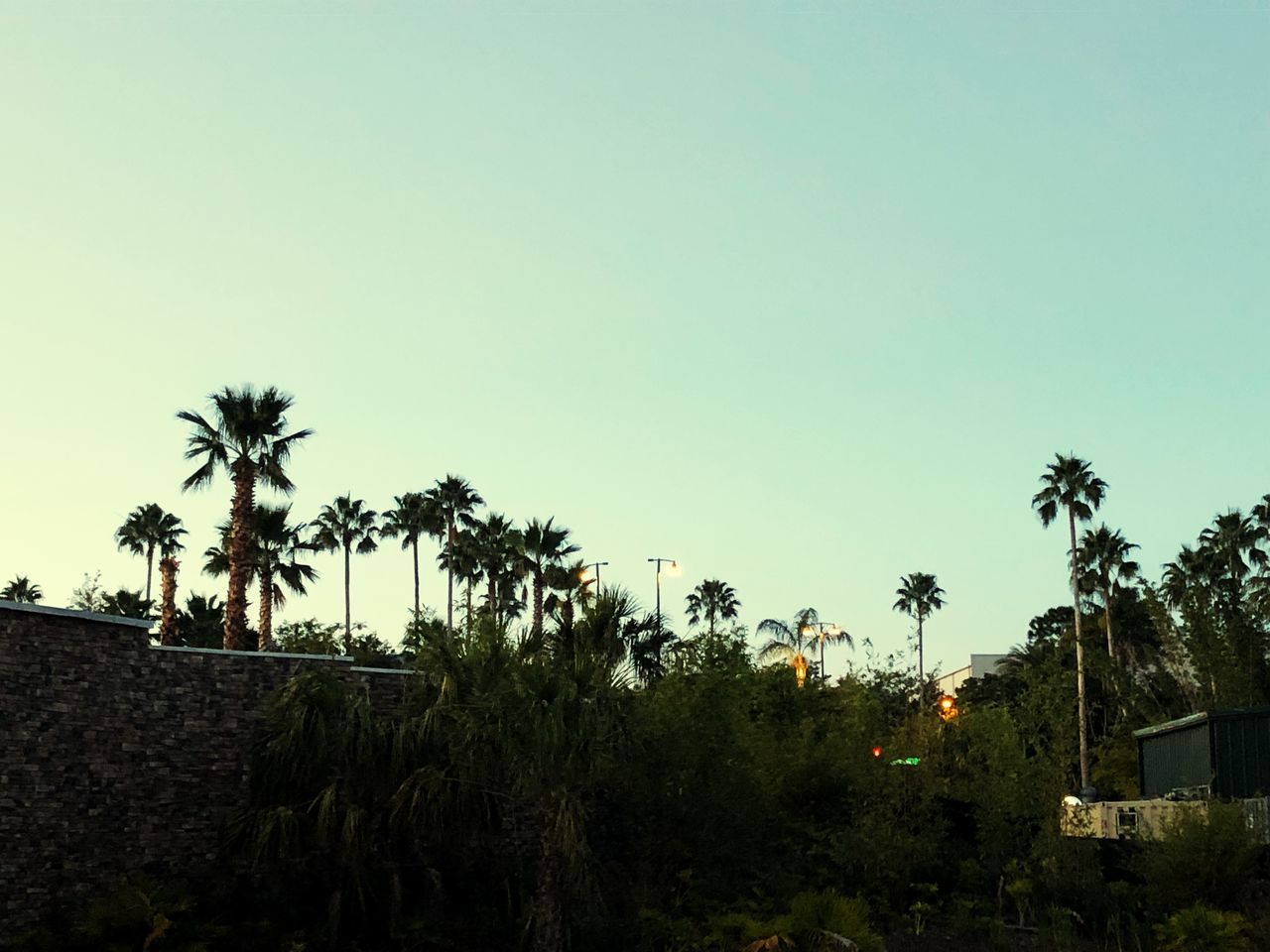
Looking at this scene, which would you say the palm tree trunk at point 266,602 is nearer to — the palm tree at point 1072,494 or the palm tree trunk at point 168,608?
the palm tree trunk at point 168,608

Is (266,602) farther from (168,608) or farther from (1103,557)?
(1103,557)

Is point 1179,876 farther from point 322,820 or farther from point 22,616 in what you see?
point 22,616

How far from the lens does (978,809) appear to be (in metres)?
31.7

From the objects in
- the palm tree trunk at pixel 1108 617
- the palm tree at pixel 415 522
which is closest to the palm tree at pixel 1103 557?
the palm tree trunk at pixel 1108 617

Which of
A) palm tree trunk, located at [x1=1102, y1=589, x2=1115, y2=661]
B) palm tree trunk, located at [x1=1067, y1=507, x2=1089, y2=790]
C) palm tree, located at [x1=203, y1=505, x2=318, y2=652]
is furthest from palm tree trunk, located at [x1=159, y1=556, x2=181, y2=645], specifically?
palm tree trunk, located at [x1=1102, y1=589, x2=1115, y2=661]

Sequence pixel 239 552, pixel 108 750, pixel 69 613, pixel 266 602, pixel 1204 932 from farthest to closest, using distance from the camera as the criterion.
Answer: pixel 266 602
pixel 239 552
pixel 108 750
pixel 69 613
pixel 1204 932

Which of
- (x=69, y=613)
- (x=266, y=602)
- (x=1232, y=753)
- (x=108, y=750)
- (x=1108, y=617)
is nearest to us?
(x=69, y=613)

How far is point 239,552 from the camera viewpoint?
4269cm

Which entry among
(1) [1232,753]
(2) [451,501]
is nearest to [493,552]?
(2) [451,501]

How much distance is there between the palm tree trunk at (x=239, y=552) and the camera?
139 ft

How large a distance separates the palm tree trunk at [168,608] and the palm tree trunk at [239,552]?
51.9 feet

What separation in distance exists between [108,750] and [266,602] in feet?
106

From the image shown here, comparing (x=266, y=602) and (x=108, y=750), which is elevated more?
(x=266, y=602)

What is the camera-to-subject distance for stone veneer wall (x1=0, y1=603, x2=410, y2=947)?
24500 mm
